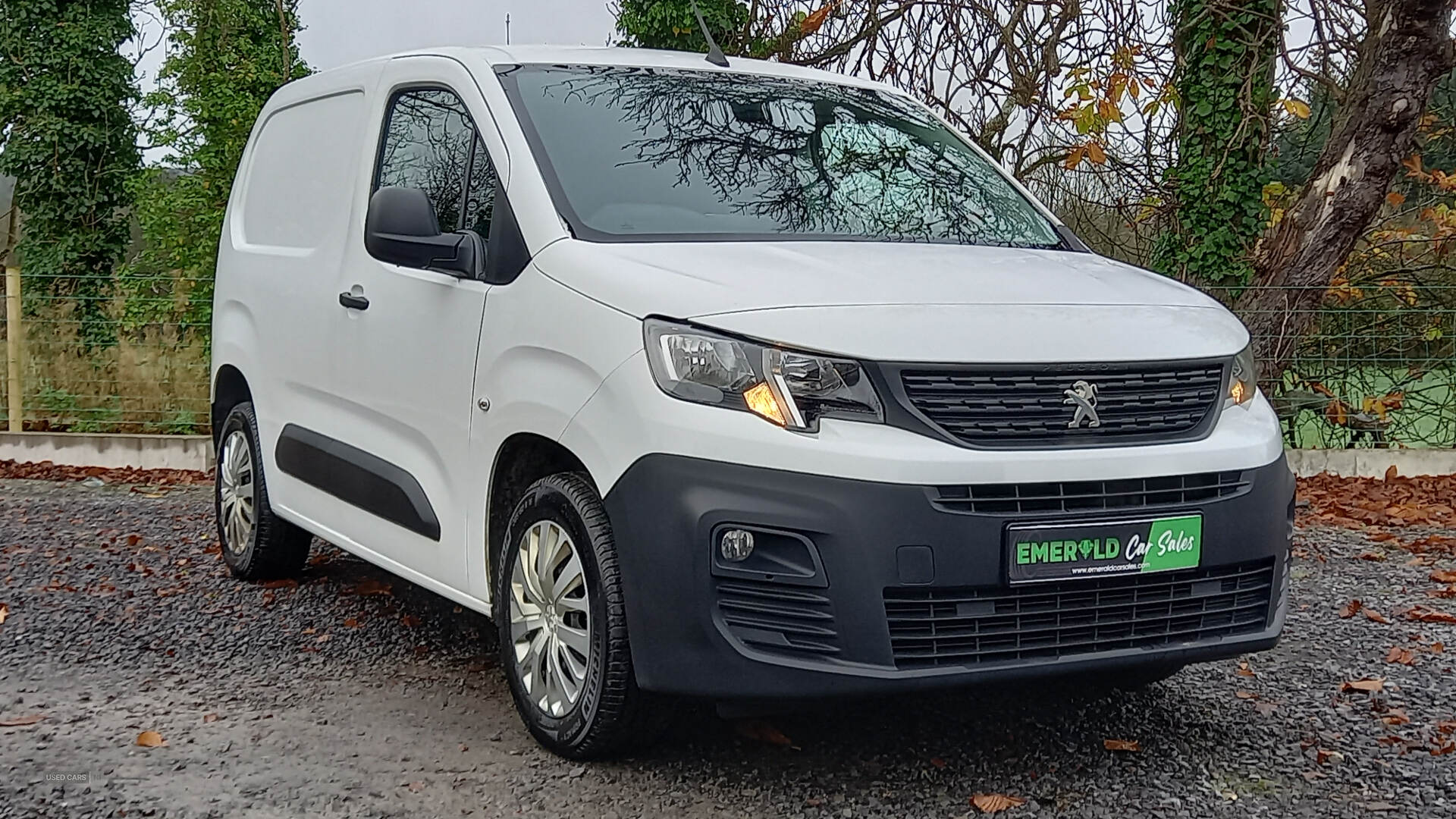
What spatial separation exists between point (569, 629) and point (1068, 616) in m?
1.26

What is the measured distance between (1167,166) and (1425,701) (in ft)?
24.7

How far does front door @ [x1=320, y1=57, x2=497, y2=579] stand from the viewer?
4.27m

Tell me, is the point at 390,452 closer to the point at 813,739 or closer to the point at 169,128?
the point at 813,739

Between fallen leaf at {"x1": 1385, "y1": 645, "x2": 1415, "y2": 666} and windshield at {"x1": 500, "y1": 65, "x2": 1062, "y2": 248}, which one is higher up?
windshield at {"x1": 500, "y1": 65, "x2": 1062, "y2": 248}

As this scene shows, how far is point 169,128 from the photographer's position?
14898mm

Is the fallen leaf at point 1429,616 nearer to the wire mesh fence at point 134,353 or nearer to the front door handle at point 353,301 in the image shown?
the front door handle at point 353,301

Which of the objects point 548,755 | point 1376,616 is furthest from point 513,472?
point 1376,616

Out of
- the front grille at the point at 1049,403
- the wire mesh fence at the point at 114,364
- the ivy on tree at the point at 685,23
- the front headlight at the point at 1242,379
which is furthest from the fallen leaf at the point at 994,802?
the ivy on tree at the point at 685,23

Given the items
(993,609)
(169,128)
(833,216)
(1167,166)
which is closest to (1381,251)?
(1167,166)

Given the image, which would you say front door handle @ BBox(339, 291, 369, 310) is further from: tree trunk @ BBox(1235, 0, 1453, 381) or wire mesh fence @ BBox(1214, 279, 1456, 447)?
wire mesh fence @ BBox(1214, 279, 1456, 447)

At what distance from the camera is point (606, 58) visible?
4895 mm

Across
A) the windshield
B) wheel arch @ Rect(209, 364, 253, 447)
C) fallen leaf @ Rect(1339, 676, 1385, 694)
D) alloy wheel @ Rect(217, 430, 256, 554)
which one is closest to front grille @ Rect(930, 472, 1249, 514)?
the windshield

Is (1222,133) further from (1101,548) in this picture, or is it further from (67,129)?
(67,129)

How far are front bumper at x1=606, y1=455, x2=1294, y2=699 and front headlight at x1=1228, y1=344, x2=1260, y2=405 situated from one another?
532 millimetres
